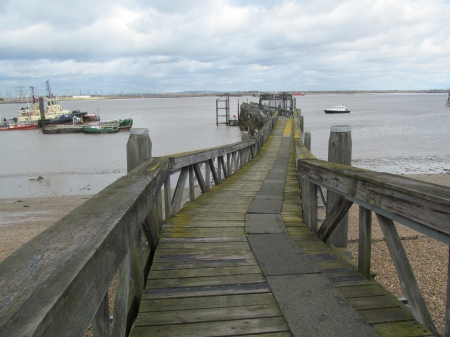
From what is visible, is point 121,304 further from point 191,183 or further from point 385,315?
point 191,183

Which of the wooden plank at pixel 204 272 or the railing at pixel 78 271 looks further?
the wooden plank at pixel 204 272

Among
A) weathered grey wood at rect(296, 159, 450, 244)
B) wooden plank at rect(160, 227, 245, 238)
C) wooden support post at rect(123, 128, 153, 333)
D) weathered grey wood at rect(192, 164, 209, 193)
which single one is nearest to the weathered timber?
wooden support post at rect(123, 128, 153, 333)

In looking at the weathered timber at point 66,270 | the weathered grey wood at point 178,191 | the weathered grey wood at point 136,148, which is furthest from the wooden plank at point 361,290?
the weathered grey wood at point 178,191

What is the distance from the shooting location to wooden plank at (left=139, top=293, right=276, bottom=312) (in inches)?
106

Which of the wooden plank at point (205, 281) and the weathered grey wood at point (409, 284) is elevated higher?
the weathered grey wood at point (409, 284)

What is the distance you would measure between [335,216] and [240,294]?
4.10ft

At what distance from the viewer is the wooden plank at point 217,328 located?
237cm

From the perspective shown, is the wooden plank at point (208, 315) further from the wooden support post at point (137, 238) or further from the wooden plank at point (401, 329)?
the wooden plank at point (401, 329)

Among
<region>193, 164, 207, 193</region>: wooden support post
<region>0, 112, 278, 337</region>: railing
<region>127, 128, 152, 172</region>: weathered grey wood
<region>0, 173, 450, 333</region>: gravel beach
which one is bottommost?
<region>0, 173, 450, 333</region>: gravel beach

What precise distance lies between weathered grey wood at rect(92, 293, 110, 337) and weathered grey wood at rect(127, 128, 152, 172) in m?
2.45

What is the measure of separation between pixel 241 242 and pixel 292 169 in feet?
22.5

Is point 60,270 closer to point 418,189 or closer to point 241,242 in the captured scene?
point 418,189

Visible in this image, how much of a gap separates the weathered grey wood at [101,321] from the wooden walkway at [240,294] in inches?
28.6

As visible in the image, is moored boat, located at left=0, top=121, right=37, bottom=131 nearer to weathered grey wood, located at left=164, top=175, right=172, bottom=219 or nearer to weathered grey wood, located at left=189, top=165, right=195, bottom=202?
weathered grey wood, located at left=189, top=165, right=195, bottom=202
